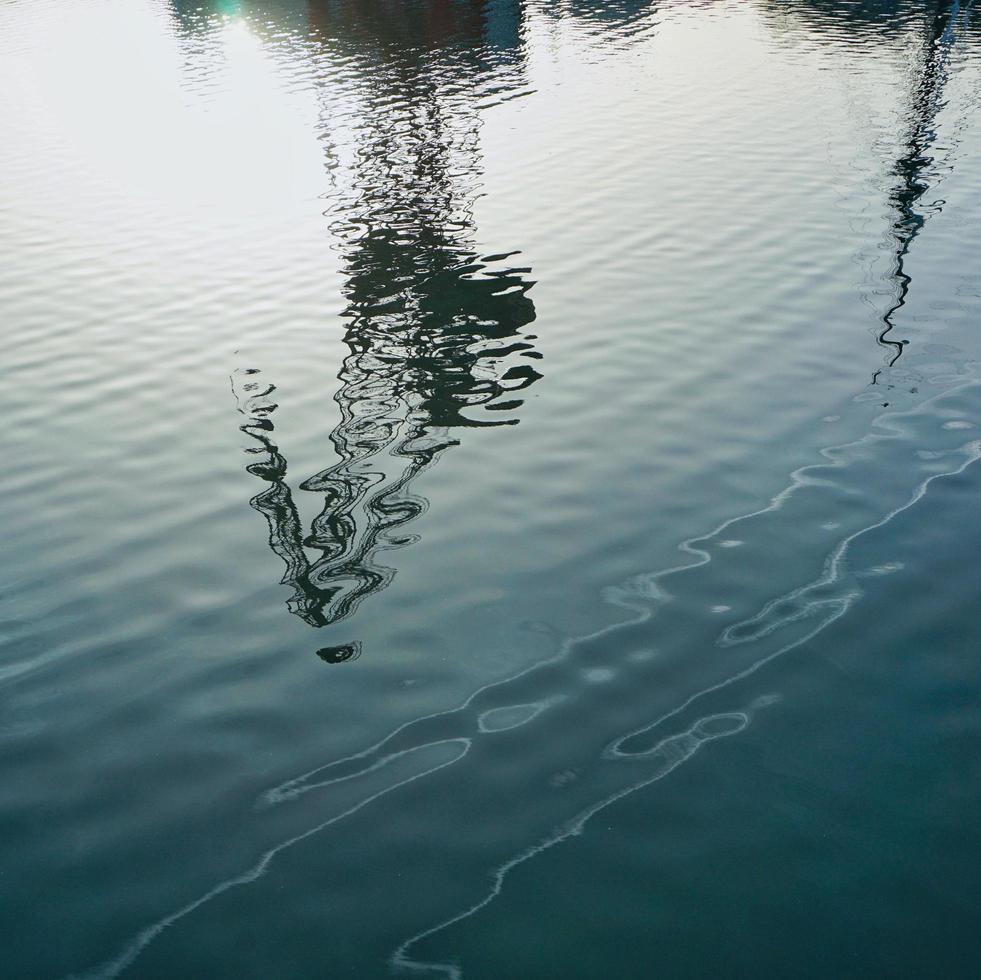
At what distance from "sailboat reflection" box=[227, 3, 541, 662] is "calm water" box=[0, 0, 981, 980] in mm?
70

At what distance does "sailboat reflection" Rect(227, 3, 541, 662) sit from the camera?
9.63 m

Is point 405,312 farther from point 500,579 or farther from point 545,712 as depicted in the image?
point 545,712

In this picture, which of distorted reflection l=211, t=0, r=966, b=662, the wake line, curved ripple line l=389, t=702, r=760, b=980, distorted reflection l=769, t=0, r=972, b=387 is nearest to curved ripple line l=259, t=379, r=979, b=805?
the wake line

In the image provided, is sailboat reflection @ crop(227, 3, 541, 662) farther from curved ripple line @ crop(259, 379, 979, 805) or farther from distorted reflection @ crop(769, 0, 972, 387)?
distorted reflection @ crop(769, 0, 972, 387)

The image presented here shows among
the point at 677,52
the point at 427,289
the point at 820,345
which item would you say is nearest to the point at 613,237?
the point at 427,289

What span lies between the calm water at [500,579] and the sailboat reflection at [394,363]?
7 centimetres

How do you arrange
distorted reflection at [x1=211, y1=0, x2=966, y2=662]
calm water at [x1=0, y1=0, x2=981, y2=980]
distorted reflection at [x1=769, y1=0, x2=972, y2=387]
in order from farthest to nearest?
distorted reflection at [x1=769, y1=0, x2=972, y2=387], distorted reflection at [x1=211, y1=0, x2=966, y2=662], calm water at [x1=0, y1=0, x2=981, y2=980]

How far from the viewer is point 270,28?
49.6 m

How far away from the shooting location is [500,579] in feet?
29.4

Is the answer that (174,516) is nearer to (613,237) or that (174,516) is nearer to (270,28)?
(613,237)

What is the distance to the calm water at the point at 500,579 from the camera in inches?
234

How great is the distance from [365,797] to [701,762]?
7.25 feet

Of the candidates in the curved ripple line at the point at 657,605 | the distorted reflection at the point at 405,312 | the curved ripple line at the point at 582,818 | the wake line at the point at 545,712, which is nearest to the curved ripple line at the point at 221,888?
the wake line at the point at 545,712

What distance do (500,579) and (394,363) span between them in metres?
5.41
